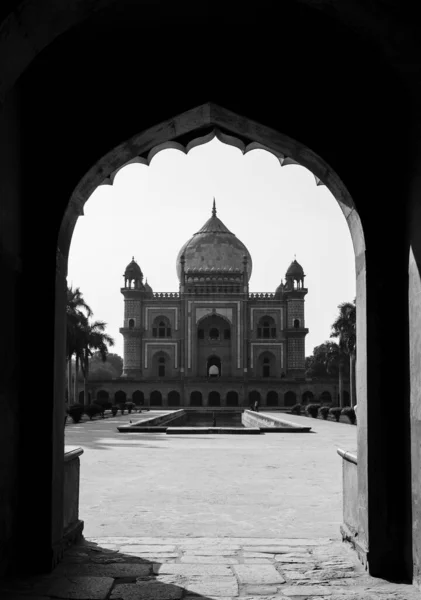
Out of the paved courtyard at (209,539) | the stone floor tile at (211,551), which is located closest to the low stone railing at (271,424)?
the paved courtyard at (209,539)

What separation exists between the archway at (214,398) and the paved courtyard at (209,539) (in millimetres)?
44117

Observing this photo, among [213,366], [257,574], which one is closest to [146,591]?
[257,574]

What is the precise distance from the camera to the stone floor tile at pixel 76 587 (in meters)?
4.26

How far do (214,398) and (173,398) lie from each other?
3.11 meters

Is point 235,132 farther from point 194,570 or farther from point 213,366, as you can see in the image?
point 213,366

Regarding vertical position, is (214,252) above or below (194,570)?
above

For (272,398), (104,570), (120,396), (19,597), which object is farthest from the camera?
(272,398)

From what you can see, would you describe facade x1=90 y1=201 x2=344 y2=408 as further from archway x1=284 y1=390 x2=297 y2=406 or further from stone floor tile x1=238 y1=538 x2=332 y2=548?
stone floor tile x1=238 y1=538 x2=332 y2=548

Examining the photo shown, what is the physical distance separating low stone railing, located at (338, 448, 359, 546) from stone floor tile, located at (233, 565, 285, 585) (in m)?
0.83

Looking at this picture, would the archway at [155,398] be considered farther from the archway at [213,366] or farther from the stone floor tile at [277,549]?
the stone floor tile at [277,549]

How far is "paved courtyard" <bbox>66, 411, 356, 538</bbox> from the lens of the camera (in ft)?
21.6

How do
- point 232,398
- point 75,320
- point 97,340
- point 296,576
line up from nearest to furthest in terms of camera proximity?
point 296,576, point 75,320, point 97,340, point 232,398

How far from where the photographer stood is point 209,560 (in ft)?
16.8

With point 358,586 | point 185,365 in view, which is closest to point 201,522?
point 358,586
